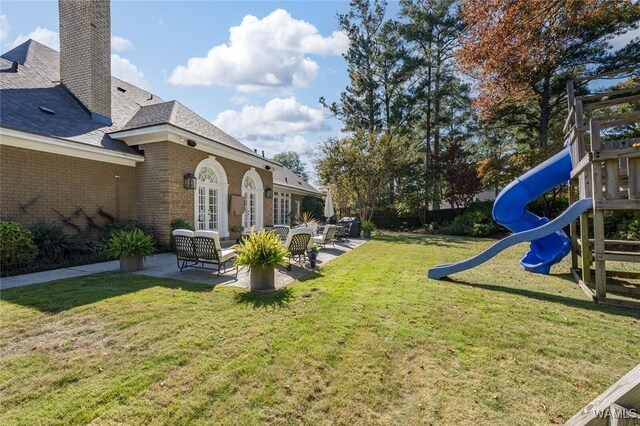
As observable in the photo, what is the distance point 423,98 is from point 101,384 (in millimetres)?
28710

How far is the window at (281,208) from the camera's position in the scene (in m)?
21.5

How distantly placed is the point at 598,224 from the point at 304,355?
18.7 feet

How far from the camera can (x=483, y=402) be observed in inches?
102

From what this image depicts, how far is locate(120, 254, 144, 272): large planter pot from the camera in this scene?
7.26m

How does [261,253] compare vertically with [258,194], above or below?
below

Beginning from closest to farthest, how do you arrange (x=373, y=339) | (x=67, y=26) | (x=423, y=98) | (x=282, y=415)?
1. (x=282, y=415)
2. (x=373, y=339)
3. (x=67, y=26)
4. (x=423, y=98)

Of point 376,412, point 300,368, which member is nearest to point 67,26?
point 300,368

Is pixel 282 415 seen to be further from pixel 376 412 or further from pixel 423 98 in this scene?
pixel 423 98

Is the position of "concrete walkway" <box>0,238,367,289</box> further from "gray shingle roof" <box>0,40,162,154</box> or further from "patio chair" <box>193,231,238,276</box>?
"gray shingle roof" <box>0,40,162,154</box>

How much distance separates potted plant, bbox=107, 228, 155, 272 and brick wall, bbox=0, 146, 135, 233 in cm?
280

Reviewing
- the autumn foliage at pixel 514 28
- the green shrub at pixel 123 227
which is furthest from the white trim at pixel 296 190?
the autumn foliage at pixel 514 28

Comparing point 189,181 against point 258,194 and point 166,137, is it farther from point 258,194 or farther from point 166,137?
point 258,194

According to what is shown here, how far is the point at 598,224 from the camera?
17.9 ft

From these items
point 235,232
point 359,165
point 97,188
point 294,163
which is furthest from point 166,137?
point 294,163
